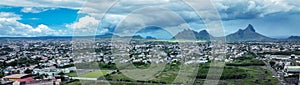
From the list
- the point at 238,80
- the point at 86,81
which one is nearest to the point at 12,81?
the point at 86,81

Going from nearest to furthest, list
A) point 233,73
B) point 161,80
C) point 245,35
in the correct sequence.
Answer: point 161,80 → point 233,73 → point 245,35

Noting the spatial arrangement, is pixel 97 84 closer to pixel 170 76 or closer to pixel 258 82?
pixel 170 76

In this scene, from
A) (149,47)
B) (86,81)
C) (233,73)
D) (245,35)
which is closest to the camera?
(86,81)

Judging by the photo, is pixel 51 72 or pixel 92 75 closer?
pixel 92 75

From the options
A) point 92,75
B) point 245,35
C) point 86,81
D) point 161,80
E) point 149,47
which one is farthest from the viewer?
point 245,35

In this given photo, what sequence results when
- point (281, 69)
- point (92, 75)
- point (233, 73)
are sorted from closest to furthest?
1. point (92, 75)
2. point (233, 73)
3. point (281, 69)

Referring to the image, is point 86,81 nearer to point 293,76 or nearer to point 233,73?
point 233,73

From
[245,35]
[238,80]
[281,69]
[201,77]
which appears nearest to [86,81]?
[201,77]

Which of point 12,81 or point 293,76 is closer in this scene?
point 12,81
